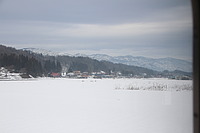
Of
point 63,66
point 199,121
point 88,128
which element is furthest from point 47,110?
point 199,121

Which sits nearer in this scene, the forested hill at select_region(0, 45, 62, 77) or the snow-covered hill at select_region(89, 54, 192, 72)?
the snow-covered hill at select_region(89, 54, 192, 72)

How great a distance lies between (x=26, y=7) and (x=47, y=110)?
187 centimetres

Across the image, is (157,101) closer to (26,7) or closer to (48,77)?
(26,7)

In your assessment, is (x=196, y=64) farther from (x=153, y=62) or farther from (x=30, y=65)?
(x=30, y=65)

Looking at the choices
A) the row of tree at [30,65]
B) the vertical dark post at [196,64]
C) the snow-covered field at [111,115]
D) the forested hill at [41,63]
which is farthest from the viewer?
the row of tree at [30,65]

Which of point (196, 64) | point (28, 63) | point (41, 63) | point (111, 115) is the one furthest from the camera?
point (41, 63)

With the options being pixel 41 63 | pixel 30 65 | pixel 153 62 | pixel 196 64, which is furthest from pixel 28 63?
pixel 196 64

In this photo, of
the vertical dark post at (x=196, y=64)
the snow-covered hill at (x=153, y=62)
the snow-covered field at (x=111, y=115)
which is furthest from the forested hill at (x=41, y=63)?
the vertical dark post at (x=196, y=64)

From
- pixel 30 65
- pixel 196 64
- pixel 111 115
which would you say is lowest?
pixel 111 115

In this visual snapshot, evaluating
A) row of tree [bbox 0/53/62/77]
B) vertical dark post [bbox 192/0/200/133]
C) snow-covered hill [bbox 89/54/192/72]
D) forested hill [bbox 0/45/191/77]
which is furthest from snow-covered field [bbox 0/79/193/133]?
row of tree [bbox 0/53/62/77]

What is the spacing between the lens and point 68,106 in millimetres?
4289

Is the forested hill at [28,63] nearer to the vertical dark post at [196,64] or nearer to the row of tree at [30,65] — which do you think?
the row of tree at [30,65]

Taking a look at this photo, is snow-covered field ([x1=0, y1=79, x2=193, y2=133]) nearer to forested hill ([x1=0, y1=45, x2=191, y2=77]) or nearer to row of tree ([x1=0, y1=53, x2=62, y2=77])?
forested hill ([x1=0, y1=45, x2=191, y2=77])

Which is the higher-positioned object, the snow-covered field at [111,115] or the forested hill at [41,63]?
the forested hill at [41,63]
